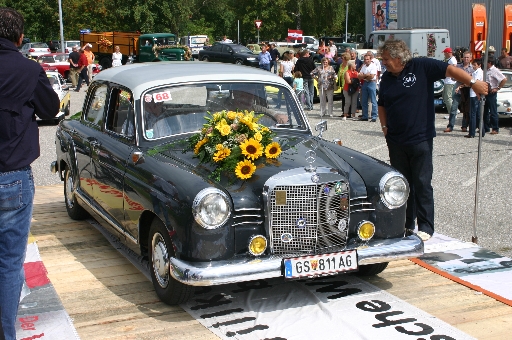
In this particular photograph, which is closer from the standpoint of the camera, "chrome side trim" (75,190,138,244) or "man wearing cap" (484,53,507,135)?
"chrome side trim" (75,190,138,244)

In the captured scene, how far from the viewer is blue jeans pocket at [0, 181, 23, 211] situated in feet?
12.2

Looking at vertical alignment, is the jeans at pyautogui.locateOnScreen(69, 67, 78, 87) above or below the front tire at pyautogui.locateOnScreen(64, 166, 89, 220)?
above

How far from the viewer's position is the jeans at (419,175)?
6.41 meters

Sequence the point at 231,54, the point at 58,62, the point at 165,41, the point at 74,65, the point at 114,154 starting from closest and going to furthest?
the point at 114,154
the point at 74,65
the point at 58,62
the point at 231,54
the point at 165,41

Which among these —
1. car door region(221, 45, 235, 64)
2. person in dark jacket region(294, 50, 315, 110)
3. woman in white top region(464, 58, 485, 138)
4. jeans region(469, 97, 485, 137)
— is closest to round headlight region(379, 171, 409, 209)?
woman in white top region(464, 58, 485, 138)

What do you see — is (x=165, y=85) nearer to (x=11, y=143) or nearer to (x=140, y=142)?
(x=140, y=142)

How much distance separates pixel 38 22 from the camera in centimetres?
6166

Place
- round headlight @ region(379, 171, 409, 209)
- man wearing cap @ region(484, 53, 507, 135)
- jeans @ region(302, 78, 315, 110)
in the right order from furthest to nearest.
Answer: jeans @ region(302, 78, 315, 110)
man wearing cap @ region(484, 53, 507, 135)
round headlight @ region(379, 171, 409, 209)

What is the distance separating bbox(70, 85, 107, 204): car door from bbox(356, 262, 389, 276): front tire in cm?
269

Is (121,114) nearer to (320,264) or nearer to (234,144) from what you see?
(234,144)

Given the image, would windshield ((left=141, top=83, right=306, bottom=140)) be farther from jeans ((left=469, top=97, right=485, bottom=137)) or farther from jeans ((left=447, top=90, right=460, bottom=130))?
jeans ((left=447, top=90, right=460, bottom=130))

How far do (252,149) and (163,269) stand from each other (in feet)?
3.66

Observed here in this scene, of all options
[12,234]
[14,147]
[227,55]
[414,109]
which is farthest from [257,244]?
[227,55]

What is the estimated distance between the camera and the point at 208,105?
6121 mm
